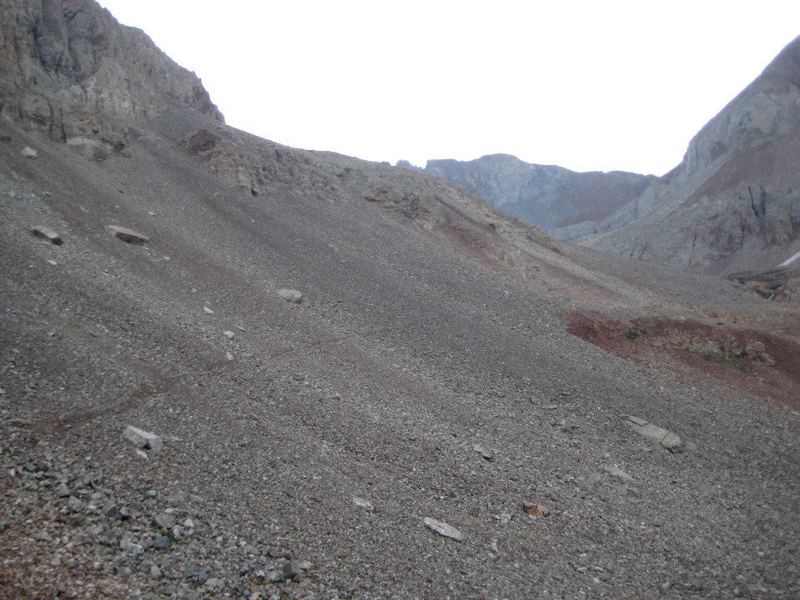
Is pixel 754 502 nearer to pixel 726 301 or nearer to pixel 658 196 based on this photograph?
pixel 726 301

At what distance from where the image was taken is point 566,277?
27.7m

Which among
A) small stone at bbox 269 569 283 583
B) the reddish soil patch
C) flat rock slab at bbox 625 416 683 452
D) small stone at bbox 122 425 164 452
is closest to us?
small stone at bbox 269 569 283 583

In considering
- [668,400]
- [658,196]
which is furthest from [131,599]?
[658,196]

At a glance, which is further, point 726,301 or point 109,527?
point 726,301

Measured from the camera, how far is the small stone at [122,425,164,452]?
7098mm

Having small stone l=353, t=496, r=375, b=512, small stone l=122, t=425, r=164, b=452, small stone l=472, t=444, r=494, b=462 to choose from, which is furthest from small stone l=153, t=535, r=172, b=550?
small stone l=472, t=444, r=494, b=462

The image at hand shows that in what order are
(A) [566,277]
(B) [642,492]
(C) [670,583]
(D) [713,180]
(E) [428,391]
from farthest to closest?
(D) [713,180] → (A) [566,277] → (E) [428,391] → (B) [642,492] → (C) [670,583]

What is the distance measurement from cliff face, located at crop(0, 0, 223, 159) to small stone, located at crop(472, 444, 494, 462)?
61.3 ft

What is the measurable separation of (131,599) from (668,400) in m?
13.6

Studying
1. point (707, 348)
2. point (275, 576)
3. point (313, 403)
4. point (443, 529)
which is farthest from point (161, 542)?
point (707, 348)

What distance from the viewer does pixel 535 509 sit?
27.9ft

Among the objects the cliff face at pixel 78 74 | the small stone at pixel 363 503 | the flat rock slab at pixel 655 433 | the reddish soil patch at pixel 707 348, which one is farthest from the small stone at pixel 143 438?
the cliff face at pixel 78 74

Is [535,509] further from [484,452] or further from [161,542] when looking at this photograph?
[161,542]

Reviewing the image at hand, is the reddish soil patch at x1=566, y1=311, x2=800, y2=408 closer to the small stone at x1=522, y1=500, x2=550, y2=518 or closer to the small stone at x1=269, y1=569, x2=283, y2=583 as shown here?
the small stone at x1=522, y1=500, x2=550, y2=518
